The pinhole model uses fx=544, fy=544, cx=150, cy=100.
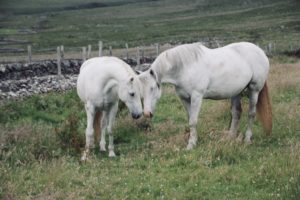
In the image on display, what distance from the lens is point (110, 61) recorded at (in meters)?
11.4

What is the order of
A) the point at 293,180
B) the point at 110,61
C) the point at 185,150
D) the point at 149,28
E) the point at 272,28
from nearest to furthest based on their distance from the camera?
1. the point at 293,180
2. the point at 185,150
3. the point at 110,61
4. the point at 272,28
5. the point at 149,28

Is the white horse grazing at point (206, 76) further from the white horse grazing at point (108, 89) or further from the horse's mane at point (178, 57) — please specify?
the white horse grazing at point (108, 89)

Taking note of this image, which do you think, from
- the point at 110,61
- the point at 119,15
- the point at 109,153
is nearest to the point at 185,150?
the point at 109,153

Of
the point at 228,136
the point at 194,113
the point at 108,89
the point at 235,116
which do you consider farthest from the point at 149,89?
the point at 235,116

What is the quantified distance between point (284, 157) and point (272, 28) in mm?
81956

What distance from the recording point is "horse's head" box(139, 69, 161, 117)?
10977 millimetres

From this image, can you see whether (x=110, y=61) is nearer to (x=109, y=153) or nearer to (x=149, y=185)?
(x=109, y=153)

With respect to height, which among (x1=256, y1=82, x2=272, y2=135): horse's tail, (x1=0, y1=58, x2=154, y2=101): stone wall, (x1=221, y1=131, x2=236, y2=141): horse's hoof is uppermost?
(x1=256, y1=82, x2=272, y2=135): horse's tail

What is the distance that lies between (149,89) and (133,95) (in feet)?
1.30

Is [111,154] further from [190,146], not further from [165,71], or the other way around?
[165,71]

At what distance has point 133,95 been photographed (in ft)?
35.5

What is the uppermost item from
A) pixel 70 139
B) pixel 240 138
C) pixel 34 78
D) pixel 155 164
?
pixel 155 164

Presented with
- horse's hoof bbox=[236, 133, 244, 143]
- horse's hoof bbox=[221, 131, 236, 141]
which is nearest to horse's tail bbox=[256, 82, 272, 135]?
horse's hoof bbox=[236, 133, 244, 143]

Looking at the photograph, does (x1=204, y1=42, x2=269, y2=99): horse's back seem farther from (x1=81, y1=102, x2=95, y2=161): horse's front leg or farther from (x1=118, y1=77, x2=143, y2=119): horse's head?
(x1=81, y1=102, x2=95, y2=161): horse's front leg
